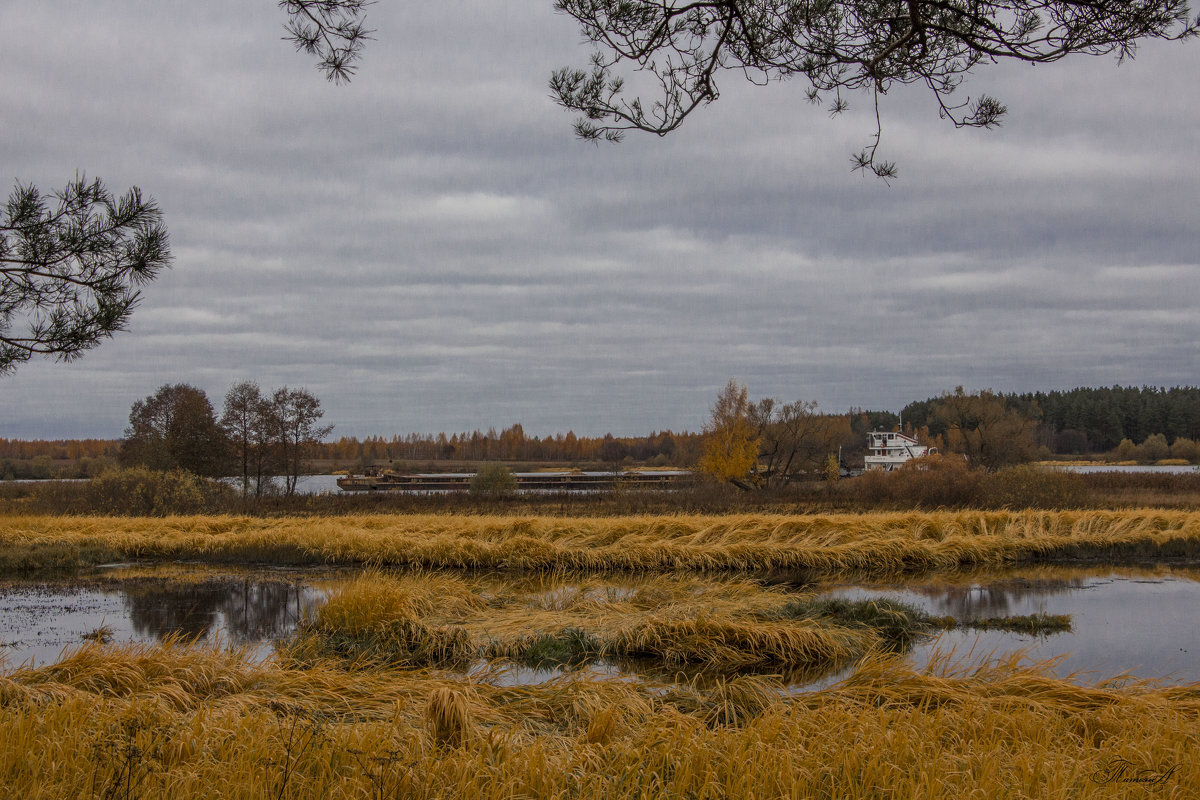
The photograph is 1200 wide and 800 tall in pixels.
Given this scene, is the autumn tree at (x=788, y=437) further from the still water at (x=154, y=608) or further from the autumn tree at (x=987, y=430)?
the still water at (x=154, y=608)

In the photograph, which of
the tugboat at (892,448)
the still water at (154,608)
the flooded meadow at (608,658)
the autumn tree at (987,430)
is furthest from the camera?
the tugboat at (892,448)

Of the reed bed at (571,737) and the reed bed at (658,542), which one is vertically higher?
the reed bed at (571,737)

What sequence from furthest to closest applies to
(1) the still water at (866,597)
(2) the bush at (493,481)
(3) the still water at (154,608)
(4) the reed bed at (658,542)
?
(2) the bush at (493,481) → (4) the reed bed at (658,542) → (3) the still water at (154,608) → (1) the still water at (866,597)

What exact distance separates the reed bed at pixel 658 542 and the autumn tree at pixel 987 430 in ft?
82.9

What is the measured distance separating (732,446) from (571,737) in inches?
1347

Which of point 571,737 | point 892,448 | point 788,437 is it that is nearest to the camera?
point 571,737

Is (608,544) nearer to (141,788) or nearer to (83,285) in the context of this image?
(83,285)

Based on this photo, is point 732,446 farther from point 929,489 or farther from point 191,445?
point 191,445

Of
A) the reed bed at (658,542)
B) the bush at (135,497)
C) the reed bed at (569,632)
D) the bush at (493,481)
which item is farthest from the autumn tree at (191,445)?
the reed bed at (569,632)

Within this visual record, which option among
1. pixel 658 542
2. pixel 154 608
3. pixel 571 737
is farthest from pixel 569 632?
pixel 658 542

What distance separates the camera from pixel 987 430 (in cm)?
4244

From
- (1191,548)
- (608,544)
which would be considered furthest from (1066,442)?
(608,544)

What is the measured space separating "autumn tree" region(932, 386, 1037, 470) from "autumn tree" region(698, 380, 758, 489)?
1228cm

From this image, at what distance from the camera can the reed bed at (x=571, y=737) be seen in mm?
3662
